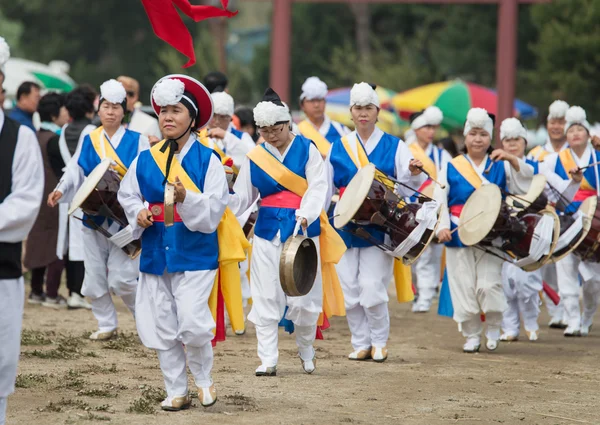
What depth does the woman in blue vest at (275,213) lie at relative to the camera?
7.85 metres

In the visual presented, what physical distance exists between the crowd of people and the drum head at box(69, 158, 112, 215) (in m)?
0.01

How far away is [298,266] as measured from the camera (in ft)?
25.0

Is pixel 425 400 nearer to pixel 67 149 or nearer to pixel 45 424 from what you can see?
pixel 45 424

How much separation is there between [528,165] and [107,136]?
3.33m

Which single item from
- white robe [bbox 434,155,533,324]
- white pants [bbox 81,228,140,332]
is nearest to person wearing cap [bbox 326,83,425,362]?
white robe [bbox 434,155,533,324]

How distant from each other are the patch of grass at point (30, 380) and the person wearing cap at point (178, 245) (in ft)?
3.64

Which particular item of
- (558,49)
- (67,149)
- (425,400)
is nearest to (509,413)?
(425,400)

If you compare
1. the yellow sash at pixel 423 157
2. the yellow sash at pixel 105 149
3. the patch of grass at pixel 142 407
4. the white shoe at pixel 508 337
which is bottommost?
the patch of grass at pixel 142 407

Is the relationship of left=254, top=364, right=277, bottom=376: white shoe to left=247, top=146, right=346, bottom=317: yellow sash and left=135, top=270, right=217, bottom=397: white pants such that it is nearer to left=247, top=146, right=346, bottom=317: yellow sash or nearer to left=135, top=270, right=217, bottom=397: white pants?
left=247, top=146, right=346, bottom=317: yellow sash

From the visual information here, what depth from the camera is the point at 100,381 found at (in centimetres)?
755

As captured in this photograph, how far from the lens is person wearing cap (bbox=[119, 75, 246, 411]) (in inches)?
260

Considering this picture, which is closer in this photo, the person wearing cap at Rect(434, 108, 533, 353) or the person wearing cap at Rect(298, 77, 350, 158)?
the person wearing cap at Rect(434, 108, 533, 353)

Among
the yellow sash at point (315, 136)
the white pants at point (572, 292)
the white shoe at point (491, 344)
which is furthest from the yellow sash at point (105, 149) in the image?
the white pants at point (572, 292)

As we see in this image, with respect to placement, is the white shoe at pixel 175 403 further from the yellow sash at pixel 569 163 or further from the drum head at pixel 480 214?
the yellow sash at pixel 569 163
